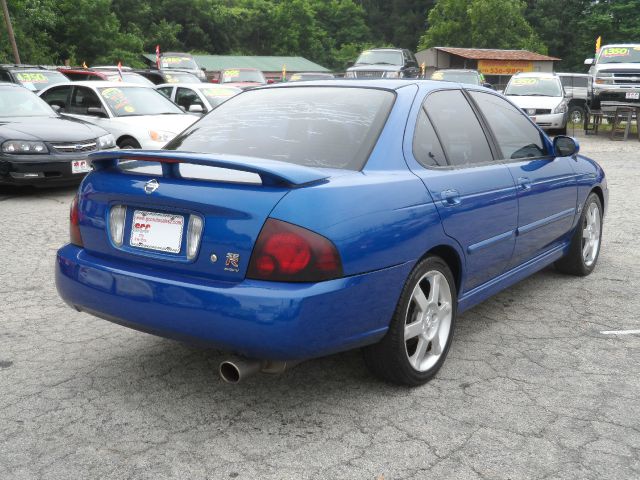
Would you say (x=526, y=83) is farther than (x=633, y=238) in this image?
Yes

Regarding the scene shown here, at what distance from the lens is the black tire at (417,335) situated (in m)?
3.29

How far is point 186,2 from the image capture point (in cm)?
8506

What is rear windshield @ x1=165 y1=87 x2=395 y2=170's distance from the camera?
3.46m

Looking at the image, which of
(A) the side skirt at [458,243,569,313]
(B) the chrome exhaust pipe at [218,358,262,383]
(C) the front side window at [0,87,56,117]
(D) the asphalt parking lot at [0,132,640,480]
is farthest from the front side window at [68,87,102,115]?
(B) the chrome exhaust pipe at [218,358,262,383]

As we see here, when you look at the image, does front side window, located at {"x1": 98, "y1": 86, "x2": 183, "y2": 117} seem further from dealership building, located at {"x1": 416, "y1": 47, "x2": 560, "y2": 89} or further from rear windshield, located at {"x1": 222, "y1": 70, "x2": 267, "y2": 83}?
dealership building, located at {"x1": 416, "y1": 47, "x2": 560, "y2": 89}

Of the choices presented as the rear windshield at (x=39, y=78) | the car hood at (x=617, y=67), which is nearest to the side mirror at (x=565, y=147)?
the rear windshield at (x=39, y=78)

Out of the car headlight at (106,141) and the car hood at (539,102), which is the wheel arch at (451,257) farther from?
the car hood at (539,102)

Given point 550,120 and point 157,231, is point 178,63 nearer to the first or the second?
point 550,120

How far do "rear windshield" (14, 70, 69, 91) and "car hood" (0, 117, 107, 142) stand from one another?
638 centimetres

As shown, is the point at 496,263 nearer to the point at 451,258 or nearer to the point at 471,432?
the point at 451,258

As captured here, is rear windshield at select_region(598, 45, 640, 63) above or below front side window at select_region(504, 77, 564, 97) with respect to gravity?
above

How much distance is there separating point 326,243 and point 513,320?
2210 mm

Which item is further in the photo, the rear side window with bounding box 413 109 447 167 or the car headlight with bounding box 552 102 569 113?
the car headlight with bounding box 552 102 569 113

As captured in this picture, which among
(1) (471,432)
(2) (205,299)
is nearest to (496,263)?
(1) (471,432)
